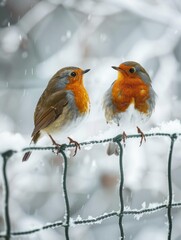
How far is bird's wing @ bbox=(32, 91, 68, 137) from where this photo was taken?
280 centimetres

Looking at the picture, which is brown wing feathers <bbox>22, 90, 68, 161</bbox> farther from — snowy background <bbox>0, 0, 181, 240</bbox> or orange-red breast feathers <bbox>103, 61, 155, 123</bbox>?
snowy background <bbox>0, 0, 181, 240</bbox>

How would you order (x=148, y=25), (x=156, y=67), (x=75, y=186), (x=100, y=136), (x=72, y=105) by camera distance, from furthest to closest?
(x=148, y=25)
(x=156, y=67)
(x=75, y=186)
(x=72, y=105)
(x=100, y=136)

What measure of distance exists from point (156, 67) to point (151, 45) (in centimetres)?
52

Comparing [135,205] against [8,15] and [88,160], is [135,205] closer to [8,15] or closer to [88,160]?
[88,160]

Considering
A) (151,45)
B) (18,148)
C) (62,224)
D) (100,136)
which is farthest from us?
(151,45)

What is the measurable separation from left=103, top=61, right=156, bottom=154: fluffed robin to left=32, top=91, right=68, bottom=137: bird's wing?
0.71ft

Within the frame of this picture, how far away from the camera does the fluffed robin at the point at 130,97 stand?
2857 millimetres

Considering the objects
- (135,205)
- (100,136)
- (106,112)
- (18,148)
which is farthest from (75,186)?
(18,148)

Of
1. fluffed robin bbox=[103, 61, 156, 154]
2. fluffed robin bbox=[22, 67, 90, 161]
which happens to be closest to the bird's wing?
fluffed robin bbox=[22, 67, 90, 161]

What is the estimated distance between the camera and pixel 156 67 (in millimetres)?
6316

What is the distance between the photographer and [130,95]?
9.34 ft

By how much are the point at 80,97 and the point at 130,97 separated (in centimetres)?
23

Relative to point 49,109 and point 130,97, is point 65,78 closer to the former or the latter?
point 49,109

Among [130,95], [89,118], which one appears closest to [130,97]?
[130,95]
